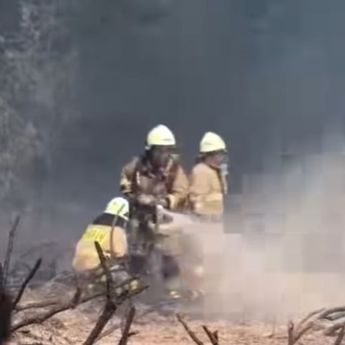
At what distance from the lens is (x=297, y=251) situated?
34.2 feet

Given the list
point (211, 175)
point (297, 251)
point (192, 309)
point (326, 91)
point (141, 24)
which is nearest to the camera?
point (192, 309)

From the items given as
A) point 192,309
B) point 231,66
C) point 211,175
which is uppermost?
point 231,66

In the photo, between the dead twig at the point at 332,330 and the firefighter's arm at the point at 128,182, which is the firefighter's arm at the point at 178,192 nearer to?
the firefighter's arm at the point at 128,182

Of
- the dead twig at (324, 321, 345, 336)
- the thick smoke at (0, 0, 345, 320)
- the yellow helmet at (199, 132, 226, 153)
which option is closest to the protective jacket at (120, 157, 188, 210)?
the yellow helmet at (199, 132, 226, 153)

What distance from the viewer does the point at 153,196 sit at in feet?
31.0

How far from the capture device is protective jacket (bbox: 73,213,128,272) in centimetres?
843

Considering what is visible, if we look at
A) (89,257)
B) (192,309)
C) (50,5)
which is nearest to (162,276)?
(192,309)

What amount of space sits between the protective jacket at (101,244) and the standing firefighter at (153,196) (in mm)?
455

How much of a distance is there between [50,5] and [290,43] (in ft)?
10.7

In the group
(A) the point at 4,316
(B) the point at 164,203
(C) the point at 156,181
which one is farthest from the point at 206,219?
(A) the point at 4,316

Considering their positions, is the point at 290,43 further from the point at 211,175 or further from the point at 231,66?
the point at 211,175

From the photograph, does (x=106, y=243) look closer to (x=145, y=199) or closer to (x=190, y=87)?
(x=145, y=199)

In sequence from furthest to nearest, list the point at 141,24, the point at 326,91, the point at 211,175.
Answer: the point at 141,24
the point at 326,91
the point at 211,175

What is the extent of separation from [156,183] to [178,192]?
0.19 m
